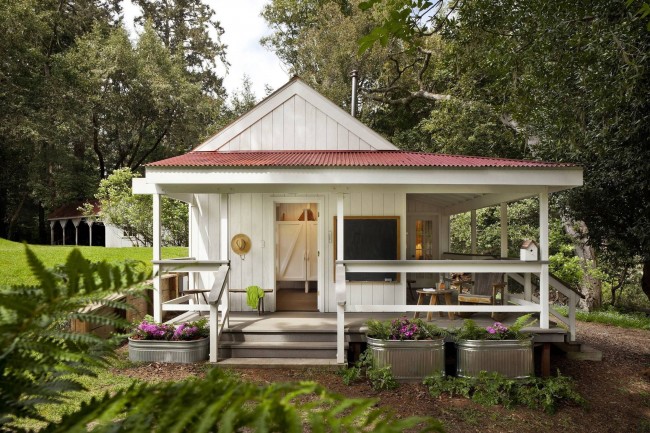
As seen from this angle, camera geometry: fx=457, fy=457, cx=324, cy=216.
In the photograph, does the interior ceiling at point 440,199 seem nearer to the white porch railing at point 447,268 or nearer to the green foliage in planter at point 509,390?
the white porch railing at point 447,268

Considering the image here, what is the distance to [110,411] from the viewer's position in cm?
87

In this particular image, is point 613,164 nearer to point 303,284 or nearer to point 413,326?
point 413,326

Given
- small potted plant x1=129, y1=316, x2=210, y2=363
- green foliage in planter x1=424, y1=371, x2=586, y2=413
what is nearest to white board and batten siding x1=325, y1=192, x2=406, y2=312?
green foliage in planter x1=424, y1=371, x2=586, y2=413

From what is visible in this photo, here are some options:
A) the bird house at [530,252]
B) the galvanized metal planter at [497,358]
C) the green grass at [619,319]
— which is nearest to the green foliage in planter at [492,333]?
the galvanized metal planter at [497,358]

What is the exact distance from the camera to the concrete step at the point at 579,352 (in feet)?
25.2

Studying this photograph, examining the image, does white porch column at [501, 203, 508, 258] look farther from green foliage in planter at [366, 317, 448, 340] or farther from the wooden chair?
green foliage in planter at [366, 317, 448, 340]

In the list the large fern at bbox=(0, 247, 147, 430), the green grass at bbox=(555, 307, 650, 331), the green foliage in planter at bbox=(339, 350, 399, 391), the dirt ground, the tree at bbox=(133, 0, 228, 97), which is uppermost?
the tree at bbox=(133, 0, 228, 97)

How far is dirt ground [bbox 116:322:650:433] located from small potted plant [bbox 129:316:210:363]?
145 mm

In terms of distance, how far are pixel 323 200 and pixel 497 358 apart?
4454 millimetres

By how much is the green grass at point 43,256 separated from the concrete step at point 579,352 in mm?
8102

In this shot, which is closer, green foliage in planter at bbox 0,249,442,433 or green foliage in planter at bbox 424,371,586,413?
green foliage in planter at bbox 0,249,442,433

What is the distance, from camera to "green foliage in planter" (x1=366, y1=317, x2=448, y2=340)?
6875mm

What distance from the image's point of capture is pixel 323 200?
9453 mm

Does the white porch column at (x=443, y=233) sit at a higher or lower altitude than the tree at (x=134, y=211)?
lower
